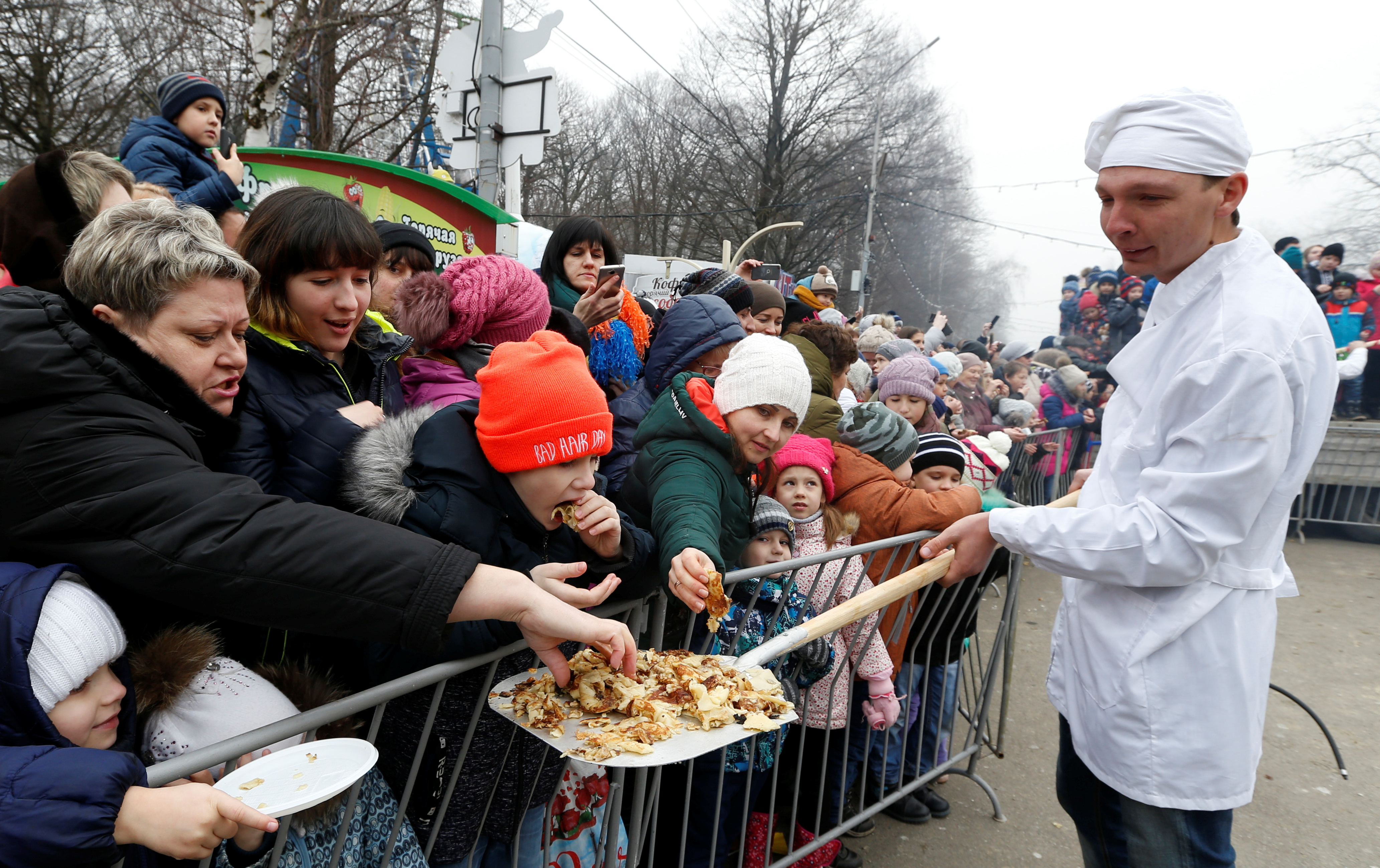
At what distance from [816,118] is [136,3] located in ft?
→ 73.8

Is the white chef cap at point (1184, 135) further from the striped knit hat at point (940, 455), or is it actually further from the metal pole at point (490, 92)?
the metal pole at point (490, 92)

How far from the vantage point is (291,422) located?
194 cm

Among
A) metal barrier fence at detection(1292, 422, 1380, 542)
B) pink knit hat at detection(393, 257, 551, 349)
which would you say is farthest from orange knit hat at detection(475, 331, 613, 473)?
metal barrier fence at detection(1292, 422, 1380, 542)

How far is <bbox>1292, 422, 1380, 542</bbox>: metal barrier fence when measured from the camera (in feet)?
28.2

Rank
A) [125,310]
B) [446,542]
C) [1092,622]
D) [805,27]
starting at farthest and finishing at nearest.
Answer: [805,27], [1092,622], [446,542], [125,310]

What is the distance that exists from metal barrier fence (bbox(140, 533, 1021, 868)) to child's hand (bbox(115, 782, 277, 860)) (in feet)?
0.32

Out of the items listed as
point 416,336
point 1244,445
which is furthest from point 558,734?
point 1244,445

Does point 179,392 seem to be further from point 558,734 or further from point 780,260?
point 780,260

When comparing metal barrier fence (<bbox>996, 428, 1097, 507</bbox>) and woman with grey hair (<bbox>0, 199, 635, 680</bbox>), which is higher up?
woman with grey hair (<bbox>0, 199, 635, 680</bbox>)

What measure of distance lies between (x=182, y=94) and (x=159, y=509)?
4.25 metres

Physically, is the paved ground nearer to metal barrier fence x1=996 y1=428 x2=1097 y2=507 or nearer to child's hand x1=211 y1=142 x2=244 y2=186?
metal barrier fence x1=996 y1=428 x2=1097 y2=507

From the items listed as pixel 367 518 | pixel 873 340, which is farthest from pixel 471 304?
pixel 873 340

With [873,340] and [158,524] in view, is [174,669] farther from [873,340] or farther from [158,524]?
[873,340]

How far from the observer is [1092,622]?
2.16 m
